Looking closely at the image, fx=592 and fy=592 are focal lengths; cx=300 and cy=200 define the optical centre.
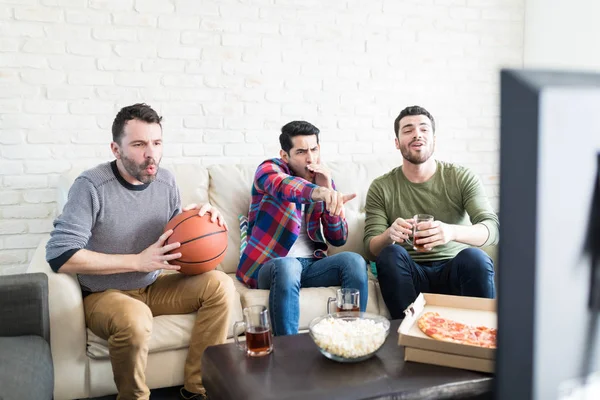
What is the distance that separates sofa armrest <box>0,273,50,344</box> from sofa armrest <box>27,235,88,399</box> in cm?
8

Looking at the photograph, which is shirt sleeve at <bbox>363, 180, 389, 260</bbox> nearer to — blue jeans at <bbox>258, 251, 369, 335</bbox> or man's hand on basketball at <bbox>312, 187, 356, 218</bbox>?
blue jeans at <bbox>258, 251, 369, 335</bbox>

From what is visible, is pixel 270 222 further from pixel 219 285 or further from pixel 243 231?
pixel 219 285

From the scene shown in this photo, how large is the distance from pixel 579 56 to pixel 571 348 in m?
3.71

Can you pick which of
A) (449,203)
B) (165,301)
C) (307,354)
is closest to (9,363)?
(165,301)

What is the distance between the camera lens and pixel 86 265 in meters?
2.14

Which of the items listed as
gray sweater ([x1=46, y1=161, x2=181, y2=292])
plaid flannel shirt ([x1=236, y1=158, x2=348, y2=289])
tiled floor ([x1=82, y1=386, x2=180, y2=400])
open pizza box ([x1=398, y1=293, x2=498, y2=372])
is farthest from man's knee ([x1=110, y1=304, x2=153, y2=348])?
open pizza box ([x1=398, y1=293, x2=498, y2=372])

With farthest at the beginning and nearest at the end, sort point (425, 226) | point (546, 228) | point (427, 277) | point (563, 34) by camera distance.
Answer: point (563, 34), point (427, 277), point (425, 226), point (546, 228)

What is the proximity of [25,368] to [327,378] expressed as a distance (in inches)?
34.6

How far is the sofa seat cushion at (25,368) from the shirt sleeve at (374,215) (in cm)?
147

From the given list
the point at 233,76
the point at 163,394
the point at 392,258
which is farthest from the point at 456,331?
the point at 233,76

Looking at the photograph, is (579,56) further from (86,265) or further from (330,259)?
(86,265)

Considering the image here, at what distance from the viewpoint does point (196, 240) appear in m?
2.21

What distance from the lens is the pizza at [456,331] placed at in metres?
1.57

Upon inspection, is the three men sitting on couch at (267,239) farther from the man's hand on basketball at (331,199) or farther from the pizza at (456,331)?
the pizza at (456,331)
